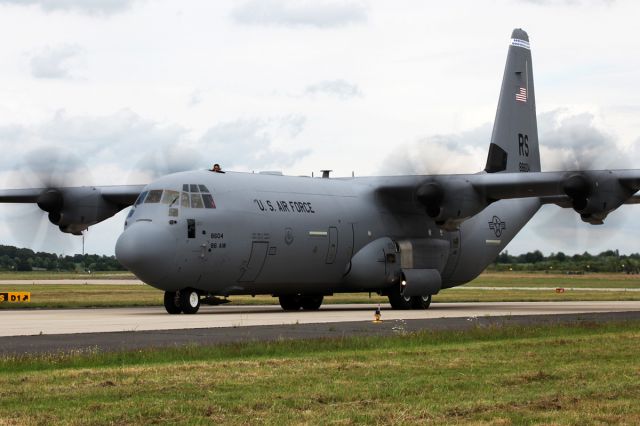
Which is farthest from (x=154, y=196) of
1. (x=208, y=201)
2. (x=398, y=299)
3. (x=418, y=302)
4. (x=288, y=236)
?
(x=418, y=302)

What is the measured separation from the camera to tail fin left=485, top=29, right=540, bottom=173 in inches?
1686

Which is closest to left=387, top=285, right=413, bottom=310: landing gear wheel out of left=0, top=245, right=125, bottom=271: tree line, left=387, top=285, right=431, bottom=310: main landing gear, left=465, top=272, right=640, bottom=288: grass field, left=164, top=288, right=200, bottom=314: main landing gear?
left=387, top=285, right=431, bottom=310: main landing gear

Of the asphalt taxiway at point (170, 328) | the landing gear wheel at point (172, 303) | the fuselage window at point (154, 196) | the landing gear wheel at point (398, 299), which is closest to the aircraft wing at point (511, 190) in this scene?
the landing gear wheel at point (398, 299)

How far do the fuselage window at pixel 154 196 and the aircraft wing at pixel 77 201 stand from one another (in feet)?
23.4

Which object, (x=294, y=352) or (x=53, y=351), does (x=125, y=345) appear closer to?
(x=53, y=351)

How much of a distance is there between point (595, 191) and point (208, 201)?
12847mm

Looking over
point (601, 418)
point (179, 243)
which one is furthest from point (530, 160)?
point (601, 418)

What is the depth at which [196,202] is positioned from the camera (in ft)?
102

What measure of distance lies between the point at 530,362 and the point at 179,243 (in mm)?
16022

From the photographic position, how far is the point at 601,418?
1091 centimetres

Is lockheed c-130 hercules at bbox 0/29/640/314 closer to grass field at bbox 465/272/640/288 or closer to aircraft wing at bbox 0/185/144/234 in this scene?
aircraft wing at bbox 0/185/144/234

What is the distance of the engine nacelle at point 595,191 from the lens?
108 ft

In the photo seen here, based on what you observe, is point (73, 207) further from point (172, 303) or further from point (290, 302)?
point (290, 302)

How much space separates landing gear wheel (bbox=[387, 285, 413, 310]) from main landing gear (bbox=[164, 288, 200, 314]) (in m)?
8.66
